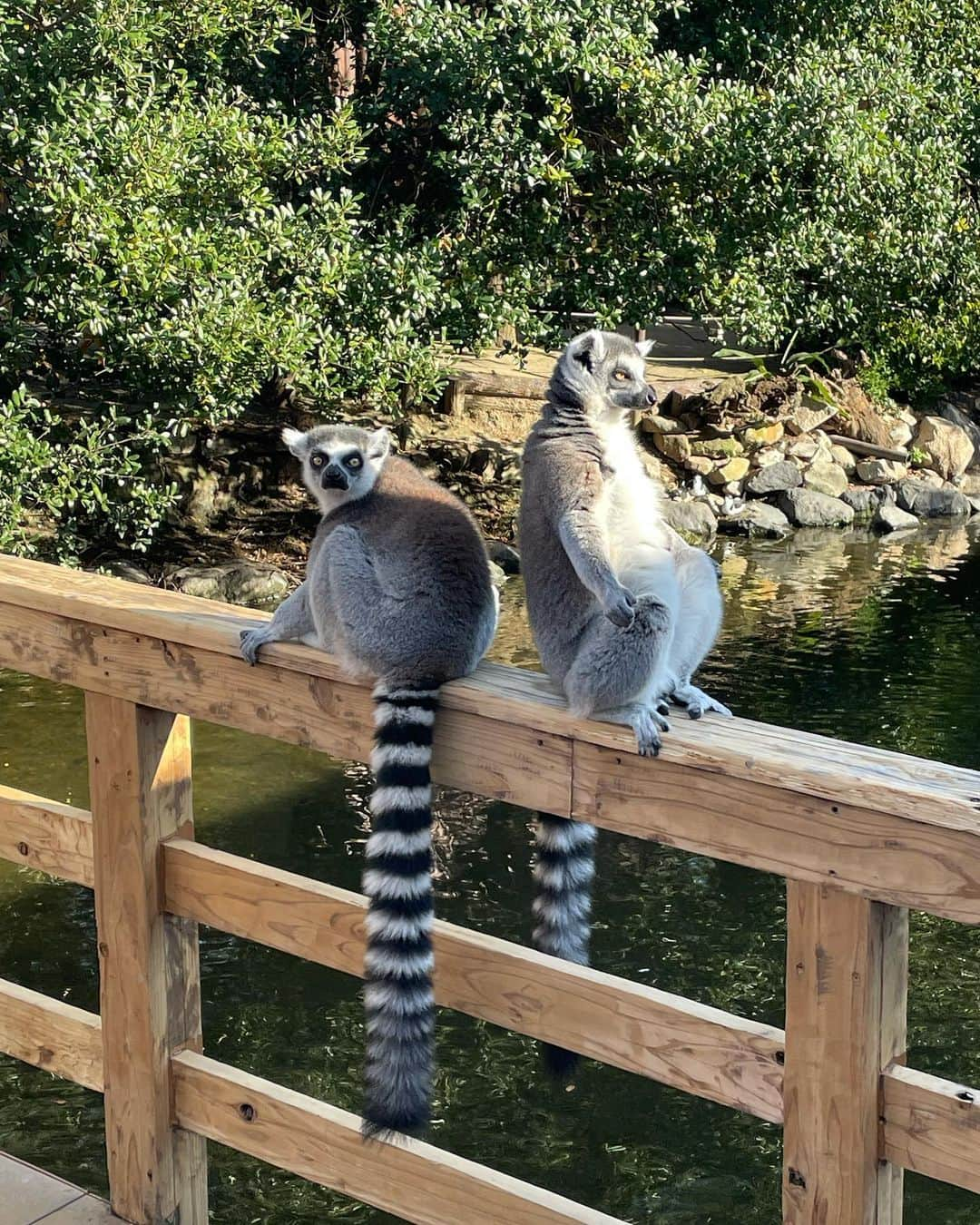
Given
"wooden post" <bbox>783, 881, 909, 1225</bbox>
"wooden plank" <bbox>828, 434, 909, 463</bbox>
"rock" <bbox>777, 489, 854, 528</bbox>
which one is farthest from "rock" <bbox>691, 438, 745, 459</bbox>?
"wooden post" <bbox>783, 881, 909, 1225</bbox>

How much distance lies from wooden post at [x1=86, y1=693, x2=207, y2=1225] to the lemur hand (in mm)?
817

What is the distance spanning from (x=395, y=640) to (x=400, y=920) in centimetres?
54

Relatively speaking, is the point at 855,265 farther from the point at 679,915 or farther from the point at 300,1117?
the point at 300,1117

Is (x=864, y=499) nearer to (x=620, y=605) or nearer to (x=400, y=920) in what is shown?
(x=620, y=605)

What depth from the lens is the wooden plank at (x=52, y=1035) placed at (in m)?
2.61

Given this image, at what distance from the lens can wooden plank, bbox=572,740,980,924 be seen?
161cm

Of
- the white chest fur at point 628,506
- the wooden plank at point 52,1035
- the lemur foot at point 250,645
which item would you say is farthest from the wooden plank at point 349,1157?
the white chest fur at point 628,506

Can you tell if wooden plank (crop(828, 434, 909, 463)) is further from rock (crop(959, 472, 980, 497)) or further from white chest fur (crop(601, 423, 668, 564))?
white chest fur (crop(601, 423, 668, 564))

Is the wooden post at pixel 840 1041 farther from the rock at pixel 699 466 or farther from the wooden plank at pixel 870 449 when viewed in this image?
the wooden plank at pixel 870 449

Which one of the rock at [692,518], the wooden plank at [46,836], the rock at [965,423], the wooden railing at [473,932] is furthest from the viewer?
the rock at [965,423]

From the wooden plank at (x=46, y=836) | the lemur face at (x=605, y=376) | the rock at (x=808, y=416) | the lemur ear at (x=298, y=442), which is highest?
the lemur face at (x=605, y=376)

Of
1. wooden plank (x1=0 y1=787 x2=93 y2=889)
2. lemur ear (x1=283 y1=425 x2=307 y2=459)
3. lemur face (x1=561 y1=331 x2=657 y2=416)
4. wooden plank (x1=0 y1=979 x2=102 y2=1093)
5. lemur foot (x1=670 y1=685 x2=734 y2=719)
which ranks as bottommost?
wooden plank (x1=0 y1=979 x2=102 y2=1093)

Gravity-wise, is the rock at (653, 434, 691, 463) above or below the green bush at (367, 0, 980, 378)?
below

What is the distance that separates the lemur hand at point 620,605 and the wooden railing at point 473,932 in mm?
425
